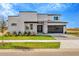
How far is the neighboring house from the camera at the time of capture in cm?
582

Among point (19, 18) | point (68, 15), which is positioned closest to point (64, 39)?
point (68, 15)

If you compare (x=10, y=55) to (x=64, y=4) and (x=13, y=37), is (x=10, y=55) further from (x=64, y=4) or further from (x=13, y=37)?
(x=64, y=4)

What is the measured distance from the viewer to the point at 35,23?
5.89 metres

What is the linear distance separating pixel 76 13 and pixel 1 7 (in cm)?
174

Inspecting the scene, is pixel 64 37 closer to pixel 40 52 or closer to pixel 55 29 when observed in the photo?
pixel 55 29

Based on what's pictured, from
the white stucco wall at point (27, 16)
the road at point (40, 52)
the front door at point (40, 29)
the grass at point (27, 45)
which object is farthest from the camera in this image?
the front door at point (40, 29)

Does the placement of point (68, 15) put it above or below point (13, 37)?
above

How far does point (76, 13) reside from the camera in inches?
226

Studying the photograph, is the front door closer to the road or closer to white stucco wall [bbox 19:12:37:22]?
white stucco wall [bbox 19:12:37:22]

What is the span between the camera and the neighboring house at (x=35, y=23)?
582 centimetres

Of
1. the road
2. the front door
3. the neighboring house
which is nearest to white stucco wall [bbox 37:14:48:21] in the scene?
the neighboring house

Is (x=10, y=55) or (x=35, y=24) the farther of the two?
(x=35, y=24)

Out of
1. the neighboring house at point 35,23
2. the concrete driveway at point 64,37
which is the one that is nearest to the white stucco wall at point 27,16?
the neighboring house at point 35,23

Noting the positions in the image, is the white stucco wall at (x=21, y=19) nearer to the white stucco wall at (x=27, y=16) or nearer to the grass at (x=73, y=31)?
the white stucco wall at (x=27, y=16)
